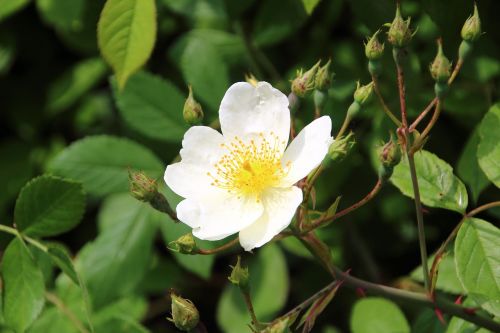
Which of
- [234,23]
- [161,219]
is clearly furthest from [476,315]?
[234,23]

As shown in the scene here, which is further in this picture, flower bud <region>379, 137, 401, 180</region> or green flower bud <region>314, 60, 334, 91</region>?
green flower bud <region>314, 60, 334, 91</region>

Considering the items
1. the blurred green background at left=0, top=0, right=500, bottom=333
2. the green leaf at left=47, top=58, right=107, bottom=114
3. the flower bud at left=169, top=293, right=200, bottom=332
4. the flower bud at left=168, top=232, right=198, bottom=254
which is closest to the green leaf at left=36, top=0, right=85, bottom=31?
the blurred green background at left=0, top=0, right=500, bottom=333

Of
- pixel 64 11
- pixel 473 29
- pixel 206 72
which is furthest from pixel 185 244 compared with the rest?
pixel 64 11

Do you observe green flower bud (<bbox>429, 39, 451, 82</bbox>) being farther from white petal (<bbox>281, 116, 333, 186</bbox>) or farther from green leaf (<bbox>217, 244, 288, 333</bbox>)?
green leaf (<bbox>217, 244, 288, 333</bbox>)

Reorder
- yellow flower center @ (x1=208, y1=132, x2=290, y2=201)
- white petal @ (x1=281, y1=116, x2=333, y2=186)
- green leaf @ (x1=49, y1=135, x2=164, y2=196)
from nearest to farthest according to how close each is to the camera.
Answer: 1. white petal @ (x1=281, y1=116, x2=333, y2=186)
2. yellow flower center @ (x1=208, y1=132, x2=290, y2=201)
3. green leaf @ (x1=49, y1=135, x2=164, y2=196)

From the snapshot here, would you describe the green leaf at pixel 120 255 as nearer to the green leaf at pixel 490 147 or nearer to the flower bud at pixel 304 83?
the flower bud at pixel 304 83

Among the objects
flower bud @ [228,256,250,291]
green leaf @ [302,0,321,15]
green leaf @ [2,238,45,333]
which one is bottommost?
green leaf @ [2,238,45,333]

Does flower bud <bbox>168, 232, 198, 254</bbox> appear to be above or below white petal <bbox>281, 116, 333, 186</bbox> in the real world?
below

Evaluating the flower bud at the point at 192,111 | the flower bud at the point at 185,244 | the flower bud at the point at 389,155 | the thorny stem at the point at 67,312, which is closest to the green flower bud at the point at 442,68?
the flower bud at the point at 389,155
